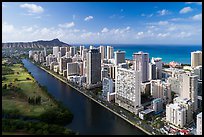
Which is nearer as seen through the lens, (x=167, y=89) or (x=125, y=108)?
(x=125, y=108)

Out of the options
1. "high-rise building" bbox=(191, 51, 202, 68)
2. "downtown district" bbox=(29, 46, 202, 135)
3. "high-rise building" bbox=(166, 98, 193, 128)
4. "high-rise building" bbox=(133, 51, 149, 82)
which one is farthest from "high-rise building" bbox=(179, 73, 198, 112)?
"high-rise building" bbox=(191, 51, 202, 68)

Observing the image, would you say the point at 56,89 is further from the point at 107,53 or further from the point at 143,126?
the point at 107,53

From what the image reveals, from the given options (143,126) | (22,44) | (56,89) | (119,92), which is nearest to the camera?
(143,126)

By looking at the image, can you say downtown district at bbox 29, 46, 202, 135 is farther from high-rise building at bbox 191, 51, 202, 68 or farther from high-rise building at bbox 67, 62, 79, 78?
high-rise building at bbox 191, 51, 202, 68

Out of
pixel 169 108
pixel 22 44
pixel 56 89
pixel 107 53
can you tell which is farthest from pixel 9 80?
pixel 22 44

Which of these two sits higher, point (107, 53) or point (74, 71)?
point (107, 53)
